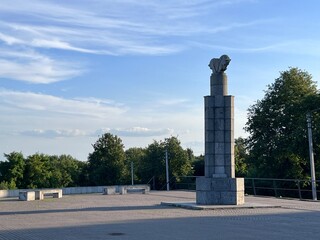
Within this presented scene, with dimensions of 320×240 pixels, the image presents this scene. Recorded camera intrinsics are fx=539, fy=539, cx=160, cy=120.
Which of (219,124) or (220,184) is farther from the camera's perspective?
(219,124)

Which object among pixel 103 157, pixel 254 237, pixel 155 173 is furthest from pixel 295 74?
pixel 254 237

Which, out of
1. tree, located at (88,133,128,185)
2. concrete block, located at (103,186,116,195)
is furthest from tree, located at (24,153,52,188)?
concrete block, located at (103,186,116,195)

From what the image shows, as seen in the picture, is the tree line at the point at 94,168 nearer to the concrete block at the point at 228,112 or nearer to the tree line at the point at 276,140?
the tree line at the point at 276,140

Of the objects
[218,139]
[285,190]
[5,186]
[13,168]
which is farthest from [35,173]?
[218,139]

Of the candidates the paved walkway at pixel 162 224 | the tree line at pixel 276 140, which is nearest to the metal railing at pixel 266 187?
the tree line at pixel 276 140

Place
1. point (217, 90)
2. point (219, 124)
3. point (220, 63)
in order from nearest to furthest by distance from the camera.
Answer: point (219, 124), point (217, 90), point (220, 63)

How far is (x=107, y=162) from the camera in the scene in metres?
70.6

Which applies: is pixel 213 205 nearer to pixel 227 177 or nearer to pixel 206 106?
pixel 227 177

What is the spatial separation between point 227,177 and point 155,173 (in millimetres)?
30627

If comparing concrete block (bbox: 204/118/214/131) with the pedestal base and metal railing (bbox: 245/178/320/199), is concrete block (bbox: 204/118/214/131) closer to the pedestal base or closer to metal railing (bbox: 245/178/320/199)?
the pedestal base

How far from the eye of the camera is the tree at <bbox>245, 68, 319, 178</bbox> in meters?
48.4

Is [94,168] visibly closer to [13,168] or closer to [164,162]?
[13,168]

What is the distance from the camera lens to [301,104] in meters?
49.2

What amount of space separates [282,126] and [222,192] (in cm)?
2878
